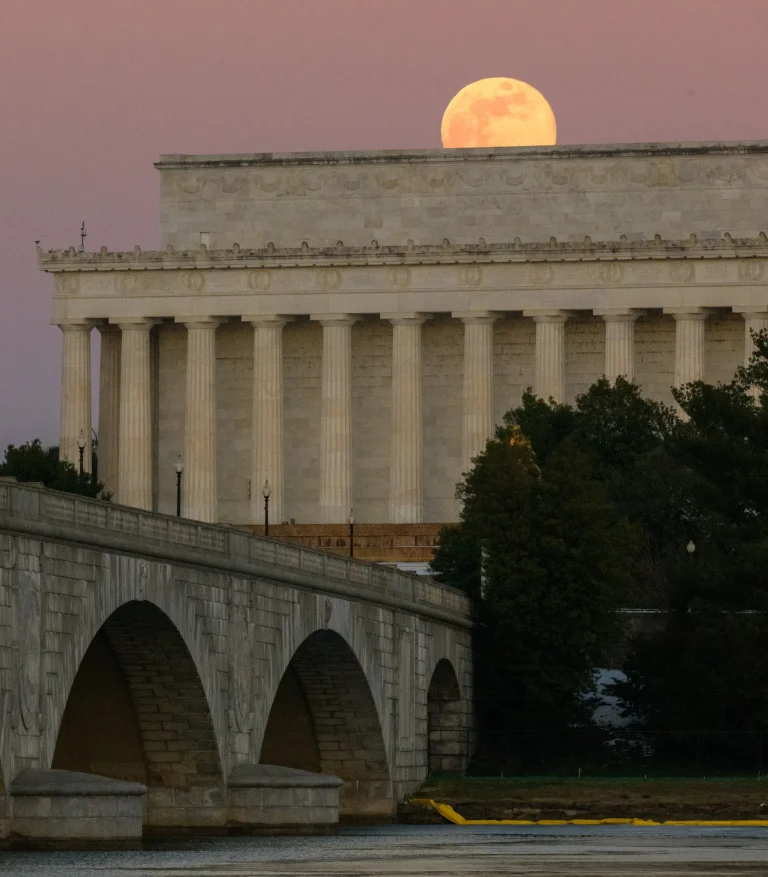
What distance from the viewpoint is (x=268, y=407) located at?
494ft

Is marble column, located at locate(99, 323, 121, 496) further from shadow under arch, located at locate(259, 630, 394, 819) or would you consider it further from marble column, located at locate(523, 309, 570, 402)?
shadow under arch, located at locate(259, 630, 394, 819)

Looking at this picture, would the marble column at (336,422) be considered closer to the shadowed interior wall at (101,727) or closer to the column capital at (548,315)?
the column capital at (548,315)

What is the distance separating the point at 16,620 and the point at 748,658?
133 ft

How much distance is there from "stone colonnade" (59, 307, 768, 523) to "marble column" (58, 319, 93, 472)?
5cm

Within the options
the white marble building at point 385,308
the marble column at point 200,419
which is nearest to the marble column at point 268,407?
the white marble building at point 385,308

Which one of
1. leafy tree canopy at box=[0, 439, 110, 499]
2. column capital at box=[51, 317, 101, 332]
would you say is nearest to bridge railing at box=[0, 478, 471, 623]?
leafy tree canopy at box=[0, 439, 110, 499]

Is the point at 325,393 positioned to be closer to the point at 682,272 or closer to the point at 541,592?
the point at 682,272

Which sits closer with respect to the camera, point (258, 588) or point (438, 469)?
point (258, 588)

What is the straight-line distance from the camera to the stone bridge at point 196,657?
60.8m

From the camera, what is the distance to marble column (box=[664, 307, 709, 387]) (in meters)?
147

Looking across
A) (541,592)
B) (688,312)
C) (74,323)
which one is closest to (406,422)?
(688,312)

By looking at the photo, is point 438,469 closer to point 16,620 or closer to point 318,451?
point 318,451

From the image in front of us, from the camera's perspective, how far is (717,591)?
100312 mm

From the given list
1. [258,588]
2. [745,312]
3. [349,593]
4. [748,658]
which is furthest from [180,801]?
[745,312]
